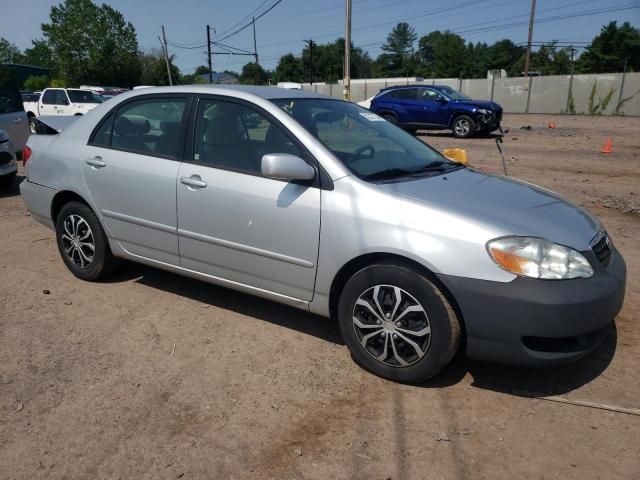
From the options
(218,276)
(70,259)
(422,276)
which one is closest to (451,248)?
(422,276)

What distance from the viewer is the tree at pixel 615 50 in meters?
63.2

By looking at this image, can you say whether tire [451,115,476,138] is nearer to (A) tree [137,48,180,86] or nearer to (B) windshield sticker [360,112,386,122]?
(B) windshield sticker [360,112,386,122]

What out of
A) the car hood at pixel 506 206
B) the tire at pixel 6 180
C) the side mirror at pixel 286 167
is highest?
the side mirror at pixel 286 167

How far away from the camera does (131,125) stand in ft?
13.6

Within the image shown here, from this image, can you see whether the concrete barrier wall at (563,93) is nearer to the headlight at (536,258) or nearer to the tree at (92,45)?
the headlight at (536,258)

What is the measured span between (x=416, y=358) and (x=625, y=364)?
136 cm

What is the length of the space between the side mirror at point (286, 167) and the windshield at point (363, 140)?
0.28 metres

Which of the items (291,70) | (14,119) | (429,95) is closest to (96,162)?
(14,119)

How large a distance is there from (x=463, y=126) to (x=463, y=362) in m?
14.9

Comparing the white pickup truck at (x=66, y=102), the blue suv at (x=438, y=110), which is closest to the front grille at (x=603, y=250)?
the blue suv at (x=438, y=110)

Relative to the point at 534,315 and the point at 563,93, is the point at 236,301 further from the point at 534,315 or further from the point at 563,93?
the point at 563,93

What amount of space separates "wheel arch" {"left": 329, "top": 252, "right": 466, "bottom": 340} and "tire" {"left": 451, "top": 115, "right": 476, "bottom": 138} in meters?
14.8

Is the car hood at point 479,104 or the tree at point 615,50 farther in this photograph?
the tree at point 615,50

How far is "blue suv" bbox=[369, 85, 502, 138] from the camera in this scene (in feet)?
54.9
